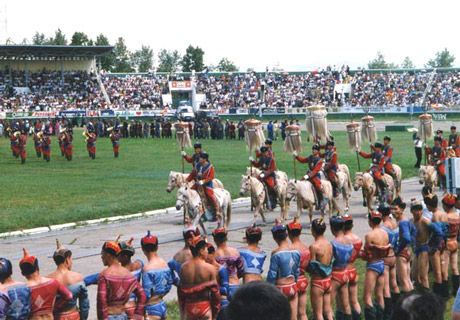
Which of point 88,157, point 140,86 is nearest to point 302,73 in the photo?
point 140,86

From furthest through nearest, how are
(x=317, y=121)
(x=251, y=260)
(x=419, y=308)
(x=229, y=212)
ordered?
(x=317, y=121), (x=229, y=212), (x=251, y=260), (x=419, y=308)

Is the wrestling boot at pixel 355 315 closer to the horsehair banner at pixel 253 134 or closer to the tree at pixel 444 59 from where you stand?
the horsehair banner at pixel 253 134

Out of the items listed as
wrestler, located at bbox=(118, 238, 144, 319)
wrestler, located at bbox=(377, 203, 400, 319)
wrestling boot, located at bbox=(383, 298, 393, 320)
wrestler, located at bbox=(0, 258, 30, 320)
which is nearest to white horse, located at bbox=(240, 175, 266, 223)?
wrestler, located at bbox=(377, 203, 400, 319)

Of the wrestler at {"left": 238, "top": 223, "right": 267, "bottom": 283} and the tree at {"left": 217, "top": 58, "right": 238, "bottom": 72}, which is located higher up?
the tree at {"left": 217, "top": 58, "right": 238, "bottom": 72}

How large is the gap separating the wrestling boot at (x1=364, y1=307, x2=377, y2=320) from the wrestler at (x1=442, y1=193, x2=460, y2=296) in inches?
85.2

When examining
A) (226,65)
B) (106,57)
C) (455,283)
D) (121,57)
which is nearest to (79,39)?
(106,57)

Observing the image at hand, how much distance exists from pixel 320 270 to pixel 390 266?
1.72 meters

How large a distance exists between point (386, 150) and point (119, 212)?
309 inches

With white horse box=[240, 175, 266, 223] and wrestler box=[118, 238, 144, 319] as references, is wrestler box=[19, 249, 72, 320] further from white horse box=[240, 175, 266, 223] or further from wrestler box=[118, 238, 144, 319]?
white horse box=[240, 175, 266, 223]

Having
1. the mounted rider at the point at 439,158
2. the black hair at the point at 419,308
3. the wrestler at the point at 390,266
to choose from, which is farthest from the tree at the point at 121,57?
the black hair at the point at 419,308

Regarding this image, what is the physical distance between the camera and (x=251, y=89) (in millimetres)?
73625

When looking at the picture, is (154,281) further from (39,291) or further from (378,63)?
(378,63)

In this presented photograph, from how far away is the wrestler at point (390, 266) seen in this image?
10.2m

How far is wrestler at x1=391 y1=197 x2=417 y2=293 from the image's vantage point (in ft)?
34.4
